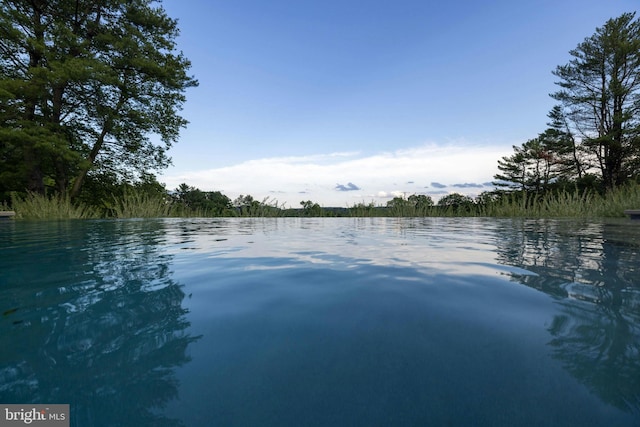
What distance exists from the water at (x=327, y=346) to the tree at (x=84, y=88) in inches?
606

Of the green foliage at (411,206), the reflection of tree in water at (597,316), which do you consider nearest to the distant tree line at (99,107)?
the green foliage at (411,206)

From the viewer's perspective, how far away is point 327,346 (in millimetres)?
1243

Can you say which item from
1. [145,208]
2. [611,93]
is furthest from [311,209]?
[611,93]

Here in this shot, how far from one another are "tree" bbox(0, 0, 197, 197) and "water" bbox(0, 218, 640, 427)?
50.5ft

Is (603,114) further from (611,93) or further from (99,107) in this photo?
(99,107)

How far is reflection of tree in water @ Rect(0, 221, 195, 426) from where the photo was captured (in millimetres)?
943

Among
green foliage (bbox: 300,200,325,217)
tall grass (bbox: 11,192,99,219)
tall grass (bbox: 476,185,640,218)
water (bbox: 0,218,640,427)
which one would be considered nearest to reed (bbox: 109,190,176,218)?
tall grass (bbox: 11,192,99,219)

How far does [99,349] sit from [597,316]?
7.28 ft

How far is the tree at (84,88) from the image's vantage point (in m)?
13.5

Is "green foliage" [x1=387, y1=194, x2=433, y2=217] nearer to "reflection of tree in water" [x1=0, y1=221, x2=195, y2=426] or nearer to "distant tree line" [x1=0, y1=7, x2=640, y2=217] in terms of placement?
"distant tree line" [x1=0, y1=7, x2=640, y2=217]

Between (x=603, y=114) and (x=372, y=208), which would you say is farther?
(x=603, y=114)

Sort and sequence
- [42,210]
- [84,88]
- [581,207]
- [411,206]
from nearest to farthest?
[42,210], [581,207], [411,206], [84,88]

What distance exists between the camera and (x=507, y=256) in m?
3.23

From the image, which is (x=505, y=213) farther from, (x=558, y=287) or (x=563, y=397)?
(x=563, y=397)
